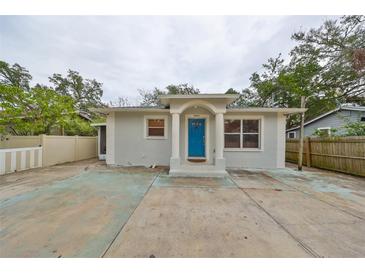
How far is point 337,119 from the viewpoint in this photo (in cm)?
1226

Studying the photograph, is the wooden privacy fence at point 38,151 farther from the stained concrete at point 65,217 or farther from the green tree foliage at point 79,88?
the green tree foliage at point 79,88

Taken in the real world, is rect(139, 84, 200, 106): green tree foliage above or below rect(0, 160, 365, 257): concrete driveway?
above

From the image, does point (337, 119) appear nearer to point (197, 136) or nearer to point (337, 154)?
point (337, 154)

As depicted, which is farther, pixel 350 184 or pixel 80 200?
pixel 350 184

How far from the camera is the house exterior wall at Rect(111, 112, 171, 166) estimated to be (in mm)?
7762

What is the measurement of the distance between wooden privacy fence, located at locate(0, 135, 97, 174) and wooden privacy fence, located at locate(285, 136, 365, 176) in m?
13.2

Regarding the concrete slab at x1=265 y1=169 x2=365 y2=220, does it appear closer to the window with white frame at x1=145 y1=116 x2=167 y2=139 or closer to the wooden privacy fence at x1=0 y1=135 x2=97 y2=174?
the window with white frame at x1=145 y1=116 x2=167 y2=139

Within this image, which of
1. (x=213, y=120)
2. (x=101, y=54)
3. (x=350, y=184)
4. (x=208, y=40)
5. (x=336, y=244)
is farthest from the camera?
(x=101, y=54)

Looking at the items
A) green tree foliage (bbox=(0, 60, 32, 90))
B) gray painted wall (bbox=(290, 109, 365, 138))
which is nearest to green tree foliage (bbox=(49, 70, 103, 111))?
green tree foliage (bbox=(0, 60, 32, 90))

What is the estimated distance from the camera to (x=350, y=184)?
5.17 meters

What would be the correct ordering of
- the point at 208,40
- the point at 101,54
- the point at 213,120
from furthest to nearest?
the point at 101,54
the point at 208,40
the point at 213,120
